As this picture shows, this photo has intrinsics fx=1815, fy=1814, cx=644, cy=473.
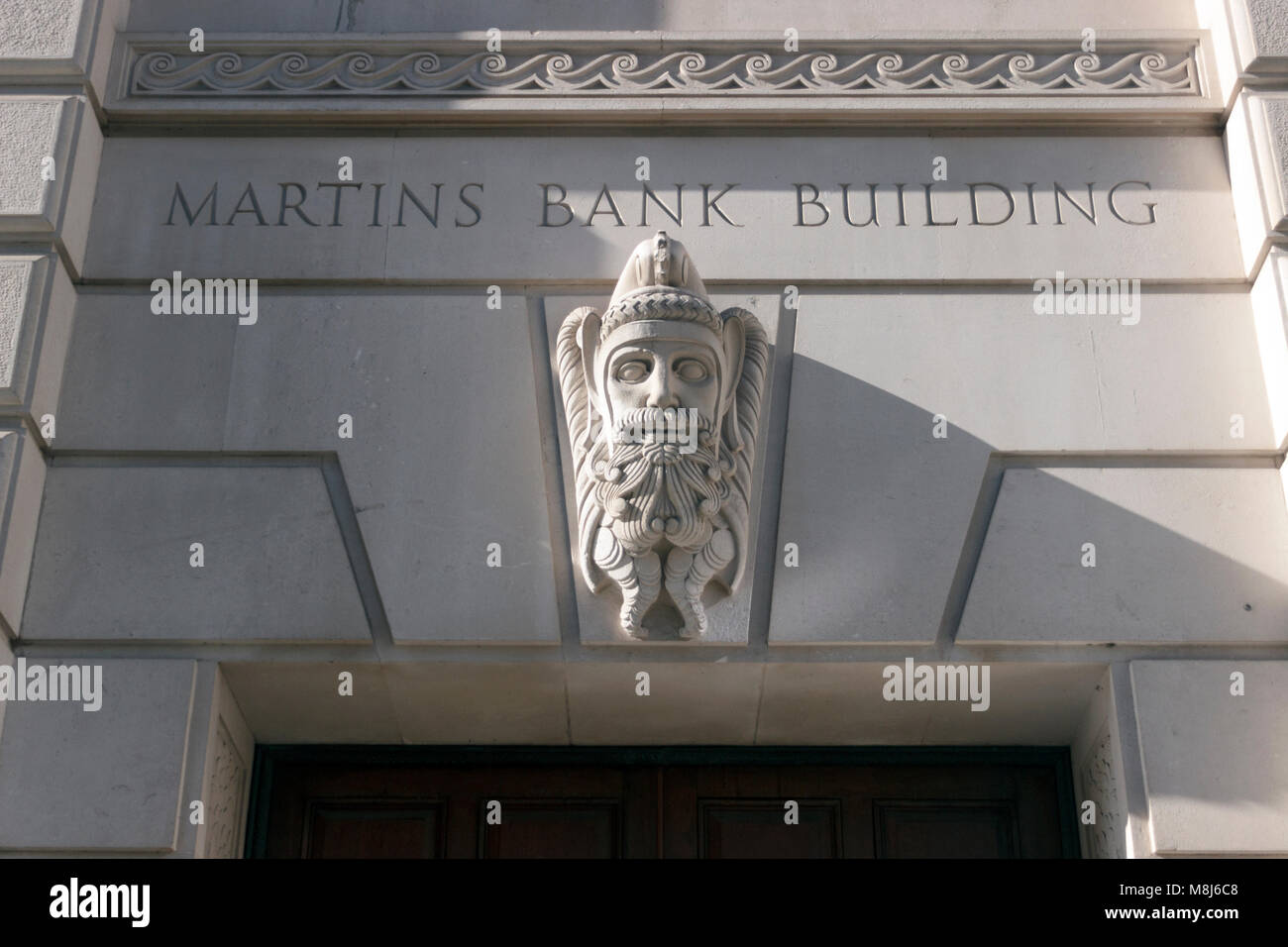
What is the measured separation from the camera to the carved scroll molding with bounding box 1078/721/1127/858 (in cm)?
791

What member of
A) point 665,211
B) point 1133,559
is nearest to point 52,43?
point 665,211

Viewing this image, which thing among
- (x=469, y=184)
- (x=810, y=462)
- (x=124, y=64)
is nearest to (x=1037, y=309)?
(x=810, y=462)

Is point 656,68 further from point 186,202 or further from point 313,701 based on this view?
point 313,701

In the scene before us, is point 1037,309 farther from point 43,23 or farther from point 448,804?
point 43,23

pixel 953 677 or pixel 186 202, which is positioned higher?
pixel 186 202

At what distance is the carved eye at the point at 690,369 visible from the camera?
8062 millimetres

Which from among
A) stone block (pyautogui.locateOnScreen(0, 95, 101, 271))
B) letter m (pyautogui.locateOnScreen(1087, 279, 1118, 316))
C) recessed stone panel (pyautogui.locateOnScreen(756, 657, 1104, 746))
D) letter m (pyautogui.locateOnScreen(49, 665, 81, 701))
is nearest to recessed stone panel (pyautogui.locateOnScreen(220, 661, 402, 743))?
letter m (pyautogui.locateOnScreen(49, 665, 81, 701))

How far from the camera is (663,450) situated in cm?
→ 787

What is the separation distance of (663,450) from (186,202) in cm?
301

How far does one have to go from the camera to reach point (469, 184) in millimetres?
9219

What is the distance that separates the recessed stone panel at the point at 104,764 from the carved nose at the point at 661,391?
7.69 feet

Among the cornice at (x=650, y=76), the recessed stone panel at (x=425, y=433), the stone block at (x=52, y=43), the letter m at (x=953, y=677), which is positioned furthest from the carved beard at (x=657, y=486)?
the stone block at (x=52, y=43)

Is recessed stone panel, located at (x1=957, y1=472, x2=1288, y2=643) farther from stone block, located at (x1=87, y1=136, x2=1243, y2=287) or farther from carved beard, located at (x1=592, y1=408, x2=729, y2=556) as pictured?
carved beard, located at (x1=592, y1=408, x2=729, y2=556)

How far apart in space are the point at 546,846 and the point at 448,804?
518 millimetres
